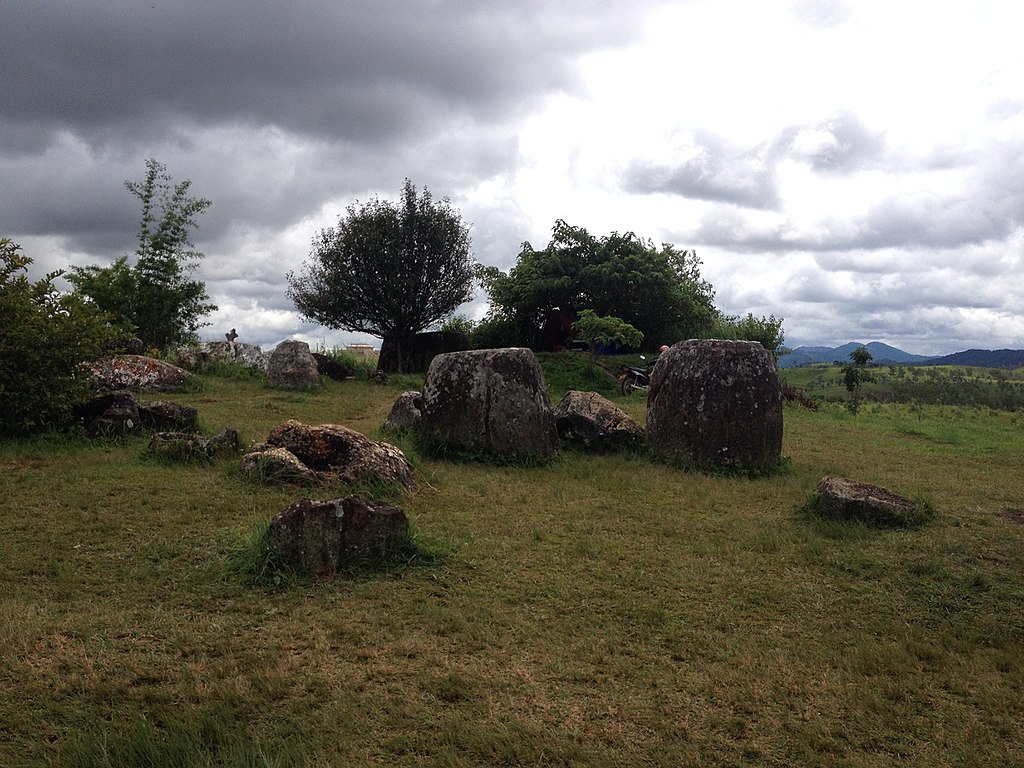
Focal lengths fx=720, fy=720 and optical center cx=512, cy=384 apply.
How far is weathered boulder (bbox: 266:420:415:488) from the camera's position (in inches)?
326

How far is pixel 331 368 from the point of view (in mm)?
23734

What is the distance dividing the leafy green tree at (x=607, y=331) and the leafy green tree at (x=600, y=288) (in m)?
3.10

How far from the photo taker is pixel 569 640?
188 inches

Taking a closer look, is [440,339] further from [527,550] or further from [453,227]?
[527,550]

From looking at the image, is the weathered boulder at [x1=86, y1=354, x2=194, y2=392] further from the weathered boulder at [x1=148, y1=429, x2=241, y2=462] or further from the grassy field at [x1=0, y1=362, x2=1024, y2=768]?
the grassy field at [x1=0, y1=362, x2=1024, y2=768]

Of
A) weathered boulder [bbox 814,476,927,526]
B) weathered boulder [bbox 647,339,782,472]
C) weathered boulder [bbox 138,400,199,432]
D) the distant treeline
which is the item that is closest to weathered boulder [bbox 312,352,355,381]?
weathered boulder [bbox 138,400,199,432]

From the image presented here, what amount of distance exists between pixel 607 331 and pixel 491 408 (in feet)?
48.4

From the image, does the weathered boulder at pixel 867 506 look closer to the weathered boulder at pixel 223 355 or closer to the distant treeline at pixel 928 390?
the weathered boulder at pixel 223 355

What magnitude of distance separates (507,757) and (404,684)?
34.7 inches

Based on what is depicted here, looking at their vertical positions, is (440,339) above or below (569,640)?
above

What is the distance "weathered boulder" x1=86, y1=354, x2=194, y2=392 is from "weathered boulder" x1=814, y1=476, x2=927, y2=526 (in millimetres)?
14298

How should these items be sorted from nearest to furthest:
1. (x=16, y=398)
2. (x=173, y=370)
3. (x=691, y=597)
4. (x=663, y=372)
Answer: (x=691, y=597) < (x=16, y=398) < (x=663, y=372) < (x=173, y=370)

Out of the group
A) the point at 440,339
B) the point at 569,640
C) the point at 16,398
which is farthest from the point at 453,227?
the point at 569,640

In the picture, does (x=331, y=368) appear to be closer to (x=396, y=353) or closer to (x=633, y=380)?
(x=396, y=353)
